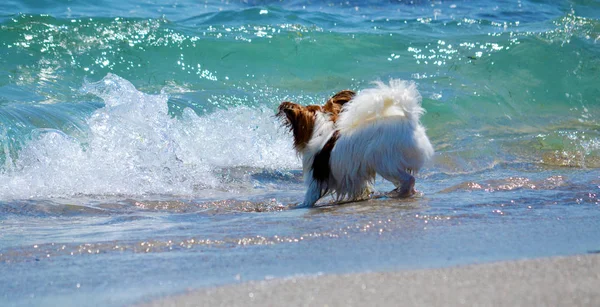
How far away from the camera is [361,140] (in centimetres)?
A: 599

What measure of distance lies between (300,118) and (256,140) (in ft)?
10.1

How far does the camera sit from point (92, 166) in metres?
7.71

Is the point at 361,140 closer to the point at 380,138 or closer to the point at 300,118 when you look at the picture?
the point at 380,138

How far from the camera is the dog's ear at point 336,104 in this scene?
6395 millimetres

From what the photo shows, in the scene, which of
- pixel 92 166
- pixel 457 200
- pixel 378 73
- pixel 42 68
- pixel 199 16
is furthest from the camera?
pixel 199 16

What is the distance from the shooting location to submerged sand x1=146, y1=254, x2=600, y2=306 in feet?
10.3

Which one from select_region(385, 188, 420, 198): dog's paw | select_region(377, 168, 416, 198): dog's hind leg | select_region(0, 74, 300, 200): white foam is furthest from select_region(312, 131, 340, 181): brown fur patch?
select_region(0, 74, 300, 200): white foam

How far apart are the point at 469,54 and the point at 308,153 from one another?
775cm

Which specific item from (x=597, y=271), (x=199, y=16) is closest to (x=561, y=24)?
(x=199, y=16)

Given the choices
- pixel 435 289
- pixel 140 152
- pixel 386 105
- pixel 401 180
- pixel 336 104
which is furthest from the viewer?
pixel 140 152

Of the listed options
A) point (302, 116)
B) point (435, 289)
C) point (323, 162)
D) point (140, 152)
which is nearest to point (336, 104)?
point (302, 116)

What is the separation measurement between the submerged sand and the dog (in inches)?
90.6

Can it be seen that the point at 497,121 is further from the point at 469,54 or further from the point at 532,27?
the point at 532,27

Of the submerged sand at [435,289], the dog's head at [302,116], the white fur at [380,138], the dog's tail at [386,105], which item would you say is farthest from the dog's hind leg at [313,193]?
the submerged sand at [435,289]
